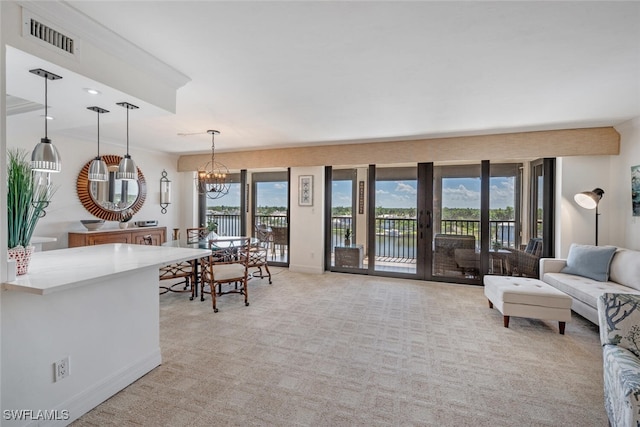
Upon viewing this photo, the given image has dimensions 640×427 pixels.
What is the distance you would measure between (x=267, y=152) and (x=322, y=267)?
2.52 m

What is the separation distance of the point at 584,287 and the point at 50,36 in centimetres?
509

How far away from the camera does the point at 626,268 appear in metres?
3.29

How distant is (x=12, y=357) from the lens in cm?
153

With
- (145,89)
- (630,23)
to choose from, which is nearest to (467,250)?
(630,23)

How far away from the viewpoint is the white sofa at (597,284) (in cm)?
309

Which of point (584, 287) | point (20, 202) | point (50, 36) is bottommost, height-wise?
point (584, 287)

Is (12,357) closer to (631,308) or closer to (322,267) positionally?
(631,308)

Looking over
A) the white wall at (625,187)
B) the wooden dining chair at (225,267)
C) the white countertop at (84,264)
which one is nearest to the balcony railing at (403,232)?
the white wall at (625,187)

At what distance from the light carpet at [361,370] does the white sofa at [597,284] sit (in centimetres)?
27

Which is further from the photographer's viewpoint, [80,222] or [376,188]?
[376,188]

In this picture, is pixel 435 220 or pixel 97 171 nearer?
pixel 97 171

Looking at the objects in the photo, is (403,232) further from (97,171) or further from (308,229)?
(97,171)

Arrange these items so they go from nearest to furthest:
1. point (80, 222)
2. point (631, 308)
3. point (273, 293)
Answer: point (631, 308)
point (273, 293)
point (80, 222)

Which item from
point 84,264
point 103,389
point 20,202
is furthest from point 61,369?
point 20,202
